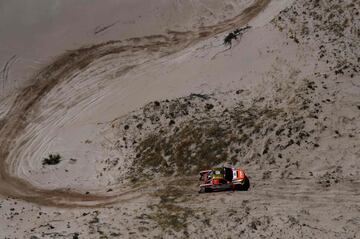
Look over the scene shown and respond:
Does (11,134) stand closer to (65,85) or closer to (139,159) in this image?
(65,85)

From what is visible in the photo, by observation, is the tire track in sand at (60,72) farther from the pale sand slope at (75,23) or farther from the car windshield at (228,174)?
the car windshield at (228,174)

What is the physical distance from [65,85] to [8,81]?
4953 mm

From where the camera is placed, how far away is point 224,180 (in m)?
39.2

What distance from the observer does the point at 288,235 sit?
3484cm

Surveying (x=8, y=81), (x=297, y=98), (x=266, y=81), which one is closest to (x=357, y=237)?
(x=297, y=98)

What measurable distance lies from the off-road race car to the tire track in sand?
10.00 metres

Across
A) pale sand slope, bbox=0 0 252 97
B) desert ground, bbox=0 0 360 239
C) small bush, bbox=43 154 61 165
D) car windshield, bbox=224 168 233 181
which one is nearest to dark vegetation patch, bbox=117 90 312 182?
desert ground, bbox=0 0 360 239

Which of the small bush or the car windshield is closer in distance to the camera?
the car windshield

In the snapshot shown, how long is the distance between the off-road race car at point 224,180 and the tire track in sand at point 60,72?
394 inches

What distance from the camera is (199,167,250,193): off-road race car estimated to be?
39.0 meters

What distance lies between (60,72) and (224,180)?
792 inches

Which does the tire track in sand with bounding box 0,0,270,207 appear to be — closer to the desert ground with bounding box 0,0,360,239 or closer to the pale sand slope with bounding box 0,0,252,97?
the desert ground with bounding box 0,0,360,239

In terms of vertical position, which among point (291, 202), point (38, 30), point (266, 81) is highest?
point (38, 30)

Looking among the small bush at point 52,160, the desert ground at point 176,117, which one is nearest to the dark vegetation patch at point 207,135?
the desert ground at point 176,117
